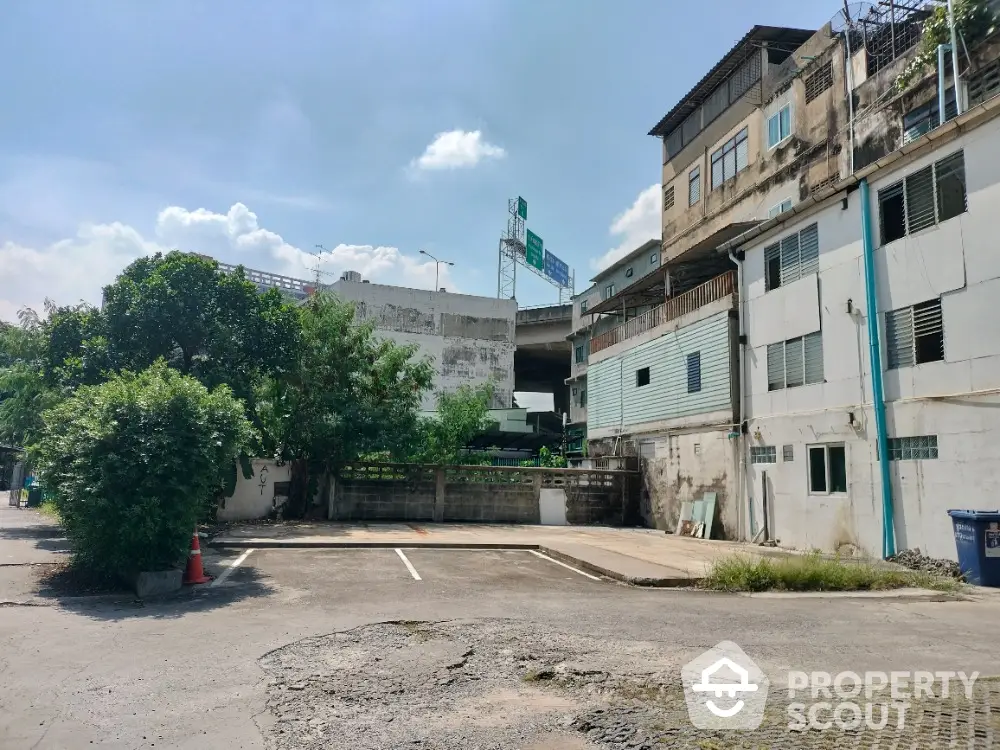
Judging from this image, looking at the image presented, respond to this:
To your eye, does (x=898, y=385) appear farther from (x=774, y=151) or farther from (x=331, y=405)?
(x=331, y=405)

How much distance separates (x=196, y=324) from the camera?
18.3 metres

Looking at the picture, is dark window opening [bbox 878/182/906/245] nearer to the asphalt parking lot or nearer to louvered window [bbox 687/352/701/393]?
louvered window [bbox 687/352/701/393]

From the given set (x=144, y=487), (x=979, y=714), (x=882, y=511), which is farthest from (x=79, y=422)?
(x=882, y=511)

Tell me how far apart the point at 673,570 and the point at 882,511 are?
502 centimetres

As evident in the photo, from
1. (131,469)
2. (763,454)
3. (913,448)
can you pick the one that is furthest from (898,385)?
(131,469)

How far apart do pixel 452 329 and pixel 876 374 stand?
38.9 m

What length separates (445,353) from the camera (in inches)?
2018

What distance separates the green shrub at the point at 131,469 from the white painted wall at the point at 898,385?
12309 mm

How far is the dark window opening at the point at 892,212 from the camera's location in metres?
14.5

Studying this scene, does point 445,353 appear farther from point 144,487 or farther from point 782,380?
point 144,487

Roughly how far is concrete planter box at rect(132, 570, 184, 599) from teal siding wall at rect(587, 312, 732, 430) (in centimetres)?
1462

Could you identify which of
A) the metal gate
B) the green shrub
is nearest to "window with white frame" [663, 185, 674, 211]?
the green shrub

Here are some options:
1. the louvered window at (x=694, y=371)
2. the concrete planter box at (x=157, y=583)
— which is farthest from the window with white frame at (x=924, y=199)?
the concrete planter box at (x=157, y=583)

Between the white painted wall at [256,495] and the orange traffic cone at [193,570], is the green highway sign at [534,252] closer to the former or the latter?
the white painted wall at [256,495]
